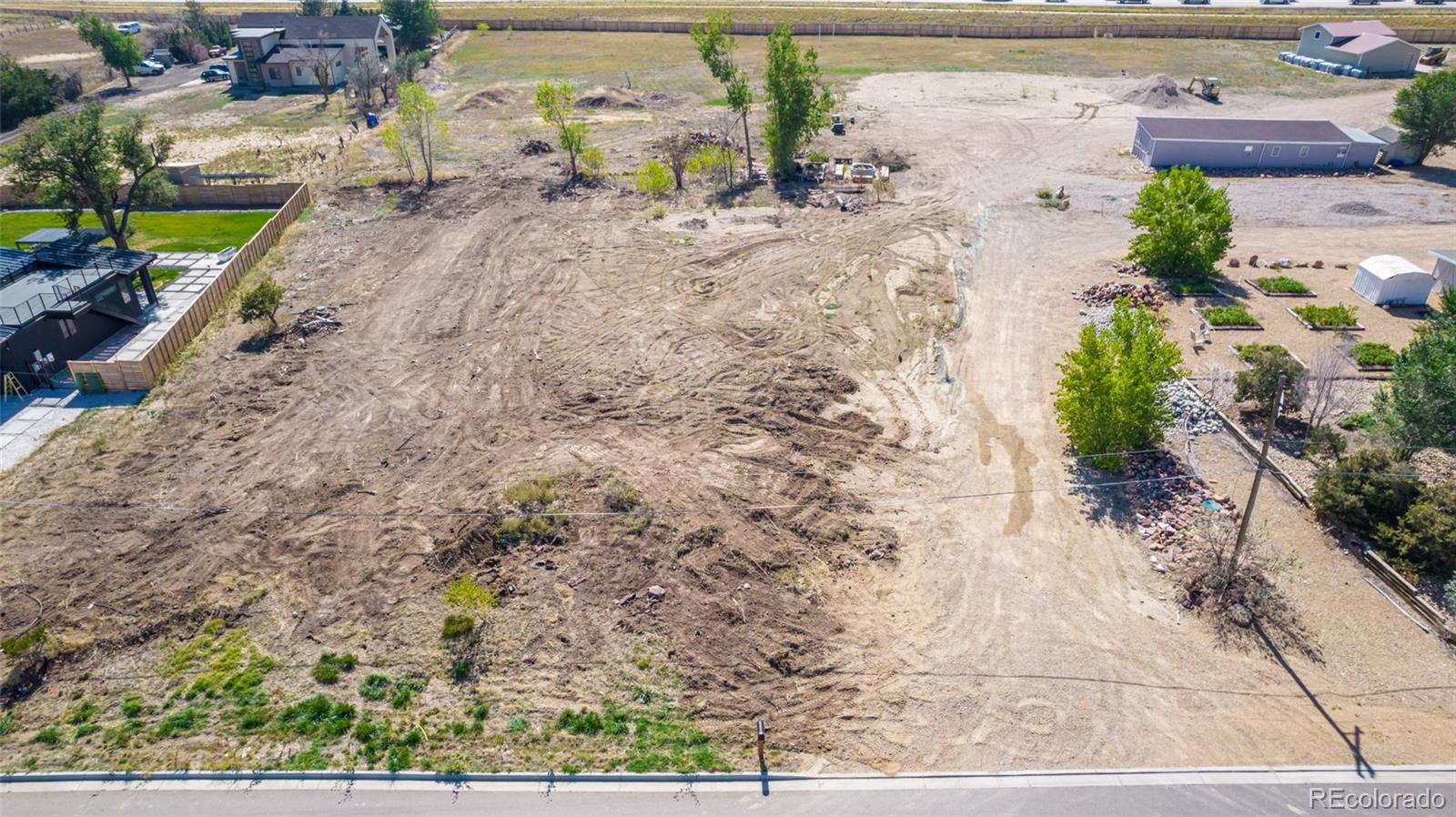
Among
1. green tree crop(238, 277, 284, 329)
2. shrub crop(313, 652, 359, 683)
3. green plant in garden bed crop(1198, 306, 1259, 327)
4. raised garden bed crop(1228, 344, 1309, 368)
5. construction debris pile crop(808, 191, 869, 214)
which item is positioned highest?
construction debris pile crop(808, 191, 869, 214)

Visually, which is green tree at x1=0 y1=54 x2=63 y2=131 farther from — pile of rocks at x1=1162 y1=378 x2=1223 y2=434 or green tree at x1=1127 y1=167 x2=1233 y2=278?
pile of rocks at x1=1162 y1=378 x2=1223 y2=434

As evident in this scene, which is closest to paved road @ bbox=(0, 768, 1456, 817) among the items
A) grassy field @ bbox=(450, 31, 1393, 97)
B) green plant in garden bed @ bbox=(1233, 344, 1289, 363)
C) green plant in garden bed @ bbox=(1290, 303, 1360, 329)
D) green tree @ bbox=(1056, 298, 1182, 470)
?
green tree @ bbox=(1056, 298, 1182, 470)

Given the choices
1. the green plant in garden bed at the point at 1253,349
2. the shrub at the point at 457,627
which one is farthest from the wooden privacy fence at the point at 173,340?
A: the green plant in garden bed at the point at 1253,349

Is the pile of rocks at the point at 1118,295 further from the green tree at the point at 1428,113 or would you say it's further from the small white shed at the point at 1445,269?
the green tree at the point at 1428,113

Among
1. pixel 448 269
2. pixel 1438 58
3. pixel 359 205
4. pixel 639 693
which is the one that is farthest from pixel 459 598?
pixel 1438 58

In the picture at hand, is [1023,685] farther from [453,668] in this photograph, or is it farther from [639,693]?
[453,668]
